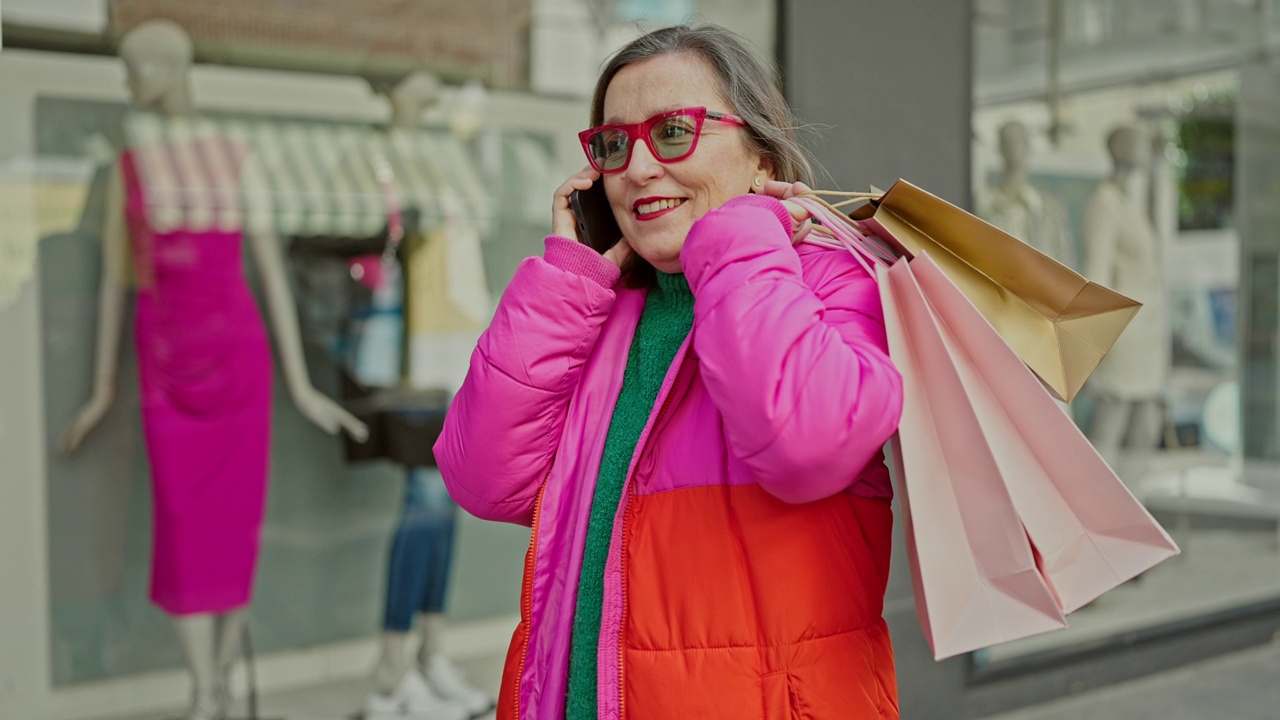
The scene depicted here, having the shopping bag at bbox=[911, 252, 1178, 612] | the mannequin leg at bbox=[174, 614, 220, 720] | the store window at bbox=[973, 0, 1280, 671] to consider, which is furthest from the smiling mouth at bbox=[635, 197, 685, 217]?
the store window at bbox=[973, 0, 1280, 671]

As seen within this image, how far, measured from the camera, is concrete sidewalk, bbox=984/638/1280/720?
4484mm

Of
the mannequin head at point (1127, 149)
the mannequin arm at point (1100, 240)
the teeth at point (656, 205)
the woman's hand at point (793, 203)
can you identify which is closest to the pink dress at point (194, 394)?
the teeth at point (656, 205)

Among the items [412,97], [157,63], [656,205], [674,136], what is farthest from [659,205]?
[412,97]

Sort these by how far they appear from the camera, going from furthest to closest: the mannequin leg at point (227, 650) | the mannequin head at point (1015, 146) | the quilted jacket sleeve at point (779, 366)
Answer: the mannequin head at point (1015, 146)
the mannequin leg at point (227, 650)
the quilted jacket sleeve at point (779, 366)

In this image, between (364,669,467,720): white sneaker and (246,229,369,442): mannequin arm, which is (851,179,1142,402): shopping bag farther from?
(364,669,467,720): white sneaker

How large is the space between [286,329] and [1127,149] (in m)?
4.27

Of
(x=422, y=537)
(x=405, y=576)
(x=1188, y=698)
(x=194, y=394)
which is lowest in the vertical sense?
(x=1188, y=698)

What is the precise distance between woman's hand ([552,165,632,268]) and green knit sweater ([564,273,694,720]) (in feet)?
0.25

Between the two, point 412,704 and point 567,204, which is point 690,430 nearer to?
point 567,204

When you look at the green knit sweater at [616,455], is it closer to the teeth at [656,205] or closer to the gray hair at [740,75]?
the teeth at [656,205]

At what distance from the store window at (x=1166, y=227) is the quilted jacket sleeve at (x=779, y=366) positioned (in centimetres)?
344

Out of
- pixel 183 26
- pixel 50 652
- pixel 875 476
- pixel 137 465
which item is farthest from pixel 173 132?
pixel 875 476

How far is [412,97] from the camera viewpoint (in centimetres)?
431

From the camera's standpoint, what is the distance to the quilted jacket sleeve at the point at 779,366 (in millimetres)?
1437
